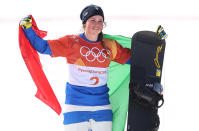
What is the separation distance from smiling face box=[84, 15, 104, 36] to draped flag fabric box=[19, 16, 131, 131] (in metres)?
0.23

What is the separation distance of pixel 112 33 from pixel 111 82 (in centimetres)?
114

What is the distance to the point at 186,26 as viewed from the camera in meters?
4.90

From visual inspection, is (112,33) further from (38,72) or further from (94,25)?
(38,72)

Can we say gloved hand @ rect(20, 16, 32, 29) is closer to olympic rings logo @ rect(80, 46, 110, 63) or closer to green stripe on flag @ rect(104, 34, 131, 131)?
olympic rings logo @ rect(80, 46, 110, 63)

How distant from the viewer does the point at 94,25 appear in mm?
2887

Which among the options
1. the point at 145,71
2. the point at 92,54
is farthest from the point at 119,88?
the point at 92,54

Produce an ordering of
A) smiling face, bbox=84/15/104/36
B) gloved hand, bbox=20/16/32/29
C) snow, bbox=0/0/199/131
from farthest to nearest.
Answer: snow, bbox=0/0/199/131, smiling face, bbox=84/15/104/36, gloved hand, bbox=20/16/32/29

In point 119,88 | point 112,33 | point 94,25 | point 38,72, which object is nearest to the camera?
point 94,25

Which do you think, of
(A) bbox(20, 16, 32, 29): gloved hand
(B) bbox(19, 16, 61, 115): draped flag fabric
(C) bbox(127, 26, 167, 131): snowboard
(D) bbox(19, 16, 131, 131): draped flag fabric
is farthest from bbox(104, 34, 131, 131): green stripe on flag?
(A) bbox(20, 16, 32, 29): gloved hand

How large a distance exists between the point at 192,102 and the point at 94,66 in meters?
1.80

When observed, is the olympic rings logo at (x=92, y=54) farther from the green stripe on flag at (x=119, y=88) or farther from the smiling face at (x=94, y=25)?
the green stripe on flag at (x=119, y=88)

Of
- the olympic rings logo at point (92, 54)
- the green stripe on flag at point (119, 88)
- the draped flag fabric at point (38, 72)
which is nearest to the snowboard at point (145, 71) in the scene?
the green stripe on flag at point (119, 88)

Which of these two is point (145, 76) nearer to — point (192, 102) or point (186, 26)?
point (192, 102)

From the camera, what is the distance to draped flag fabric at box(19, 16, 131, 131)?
2.93 metres
